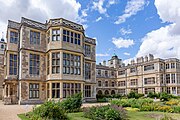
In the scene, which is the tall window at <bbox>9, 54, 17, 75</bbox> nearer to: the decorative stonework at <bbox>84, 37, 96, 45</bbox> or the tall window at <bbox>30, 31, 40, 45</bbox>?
the tall window at <bbox>30, 31, 40, 45</bbox>

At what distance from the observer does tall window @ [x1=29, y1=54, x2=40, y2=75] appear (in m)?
22.2

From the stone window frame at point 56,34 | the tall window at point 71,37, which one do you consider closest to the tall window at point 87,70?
the tall window at point 71,37

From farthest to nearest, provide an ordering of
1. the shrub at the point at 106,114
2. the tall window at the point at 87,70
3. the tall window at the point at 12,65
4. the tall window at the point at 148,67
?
the tall window at the point at 148,67 < the tall window at the point at 87,70 < the tall window at the point at 12,65 < the shrub at the point at 106,114

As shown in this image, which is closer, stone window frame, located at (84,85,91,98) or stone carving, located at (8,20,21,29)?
stone carving, located at (8,20,21,29)

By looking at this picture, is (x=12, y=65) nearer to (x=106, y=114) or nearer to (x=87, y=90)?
(x=87, y=90)

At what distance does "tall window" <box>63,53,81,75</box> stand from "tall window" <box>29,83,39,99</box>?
3.86m

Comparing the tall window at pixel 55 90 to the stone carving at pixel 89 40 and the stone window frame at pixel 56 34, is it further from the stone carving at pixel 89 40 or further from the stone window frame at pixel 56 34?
the stone carving at pixel 89 40

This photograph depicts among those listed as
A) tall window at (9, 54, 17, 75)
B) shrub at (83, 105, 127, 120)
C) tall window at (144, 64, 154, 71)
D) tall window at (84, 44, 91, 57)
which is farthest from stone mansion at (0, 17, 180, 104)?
tall window at (144, 64, 154, 71)

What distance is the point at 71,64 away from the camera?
22.8m

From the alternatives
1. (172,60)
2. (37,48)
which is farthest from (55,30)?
(172,60)

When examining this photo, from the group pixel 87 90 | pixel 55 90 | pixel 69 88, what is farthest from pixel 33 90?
pixel 87 90

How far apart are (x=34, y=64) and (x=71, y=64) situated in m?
4.42

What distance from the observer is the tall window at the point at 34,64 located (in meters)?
22.2

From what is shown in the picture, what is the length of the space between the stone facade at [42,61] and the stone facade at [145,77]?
23.7m
